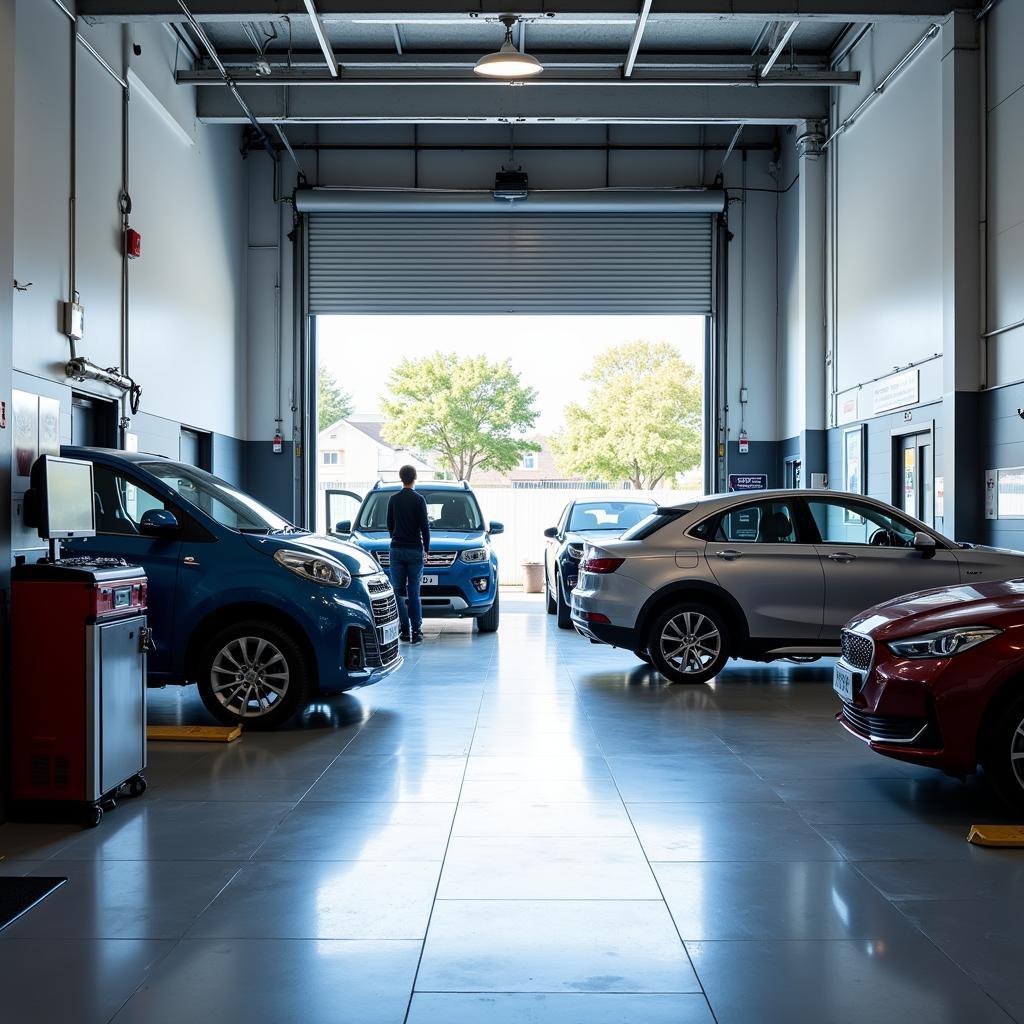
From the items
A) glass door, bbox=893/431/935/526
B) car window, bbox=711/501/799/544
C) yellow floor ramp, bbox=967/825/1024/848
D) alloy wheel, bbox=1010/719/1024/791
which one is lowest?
yellow floor ramp, bbox=967/825/1024/848

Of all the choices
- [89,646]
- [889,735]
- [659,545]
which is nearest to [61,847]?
[89,646]

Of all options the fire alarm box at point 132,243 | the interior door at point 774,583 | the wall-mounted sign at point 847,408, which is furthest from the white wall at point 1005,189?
the fire alarm box at point 132,243

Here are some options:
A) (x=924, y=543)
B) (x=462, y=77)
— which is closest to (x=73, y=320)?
(x=462, y=77)

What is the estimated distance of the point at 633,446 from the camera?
48.4m

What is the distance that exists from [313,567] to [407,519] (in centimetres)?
422

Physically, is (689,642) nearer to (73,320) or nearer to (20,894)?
(20,894)

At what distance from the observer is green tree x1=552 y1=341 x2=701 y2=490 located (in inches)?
1869

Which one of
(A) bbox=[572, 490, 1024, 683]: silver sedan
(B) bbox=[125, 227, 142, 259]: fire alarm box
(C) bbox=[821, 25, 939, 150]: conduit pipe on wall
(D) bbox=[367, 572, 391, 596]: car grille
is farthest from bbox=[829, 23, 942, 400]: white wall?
(B) bbox=[125, 227, 142, 259]: fire alarm box

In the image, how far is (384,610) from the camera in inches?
305

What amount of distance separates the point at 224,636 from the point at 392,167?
41.8 ft

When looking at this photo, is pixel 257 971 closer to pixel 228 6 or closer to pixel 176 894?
pixel 176 894

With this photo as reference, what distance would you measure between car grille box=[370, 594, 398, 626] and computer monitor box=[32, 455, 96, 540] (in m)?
2.37

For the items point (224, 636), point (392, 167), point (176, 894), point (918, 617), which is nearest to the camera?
point (176, 894)

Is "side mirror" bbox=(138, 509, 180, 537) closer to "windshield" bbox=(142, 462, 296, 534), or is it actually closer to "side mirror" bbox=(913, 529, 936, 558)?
"windshield" bbox=(142, 462, 296, 534)
